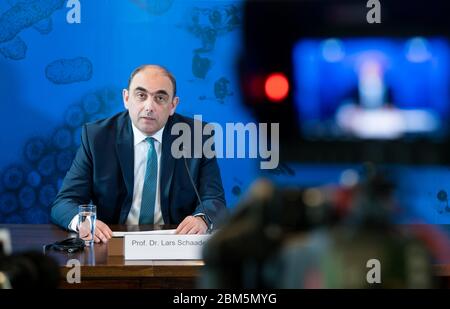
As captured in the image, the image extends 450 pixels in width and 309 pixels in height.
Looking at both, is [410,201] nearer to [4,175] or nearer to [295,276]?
[295,276]

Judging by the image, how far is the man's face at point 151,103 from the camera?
3338mm

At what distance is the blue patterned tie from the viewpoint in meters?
3.30

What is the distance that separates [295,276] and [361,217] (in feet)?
0.25

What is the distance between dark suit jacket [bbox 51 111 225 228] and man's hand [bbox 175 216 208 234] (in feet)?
1.73

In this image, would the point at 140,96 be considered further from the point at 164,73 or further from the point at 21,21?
the point at 21,21

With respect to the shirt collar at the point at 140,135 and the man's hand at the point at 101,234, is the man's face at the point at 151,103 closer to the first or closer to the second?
the shirt collar at the point at 140,135

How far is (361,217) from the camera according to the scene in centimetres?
60

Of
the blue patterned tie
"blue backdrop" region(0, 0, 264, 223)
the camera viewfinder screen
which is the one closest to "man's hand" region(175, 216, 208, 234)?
the blue patterned tie

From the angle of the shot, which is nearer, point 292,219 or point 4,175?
point 292,219

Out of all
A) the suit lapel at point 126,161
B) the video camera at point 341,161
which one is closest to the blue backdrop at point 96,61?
the suit lapel at point 126,161

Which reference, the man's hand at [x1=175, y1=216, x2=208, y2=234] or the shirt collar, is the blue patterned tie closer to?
the shirt collar

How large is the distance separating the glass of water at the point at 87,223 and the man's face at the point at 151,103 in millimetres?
892

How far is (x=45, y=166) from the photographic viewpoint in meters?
3.71
